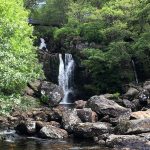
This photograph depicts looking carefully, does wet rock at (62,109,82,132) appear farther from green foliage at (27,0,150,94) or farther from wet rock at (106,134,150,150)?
green foliage at (27,0,150,94)

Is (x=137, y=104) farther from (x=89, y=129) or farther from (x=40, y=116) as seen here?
(x=89, y=129)

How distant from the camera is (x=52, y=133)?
3369cm

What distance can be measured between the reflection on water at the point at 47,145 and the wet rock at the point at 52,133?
36.7 inches

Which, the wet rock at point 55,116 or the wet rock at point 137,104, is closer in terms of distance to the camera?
the wet rock at point 55,116

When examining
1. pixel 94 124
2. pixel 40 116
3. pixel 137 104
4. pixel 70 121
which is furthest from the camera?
pixel 137 104

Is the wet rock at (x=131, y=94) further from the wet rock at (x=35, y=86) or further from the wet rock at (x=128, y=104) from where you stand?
the wet rock at (x=35, y=86)

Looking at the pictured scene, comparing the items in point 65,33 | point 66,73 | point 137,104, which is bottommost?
point 137,104

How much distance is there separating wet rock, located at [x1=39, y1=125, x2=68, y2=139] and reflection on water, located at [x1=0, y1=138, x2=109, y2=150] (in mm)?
933

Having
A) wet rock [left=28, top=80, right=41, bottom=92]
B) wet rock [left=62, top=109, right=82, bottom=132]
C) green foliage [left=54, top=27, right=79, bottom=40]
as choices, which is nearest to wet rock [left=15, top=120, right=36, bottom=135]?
wet rock [left=62, top=109, right=82, bottom=132]

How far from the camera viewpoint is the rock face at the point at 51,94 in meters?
50.9

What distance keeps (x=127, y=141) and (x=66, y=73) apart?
32.8 meters

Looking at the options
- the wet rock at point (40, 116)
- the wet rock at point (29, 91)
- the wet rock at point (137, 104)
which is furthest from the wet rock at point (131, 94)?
the wet rock at point (40, 116)

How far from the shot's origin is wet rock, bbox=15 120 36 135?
3491cm

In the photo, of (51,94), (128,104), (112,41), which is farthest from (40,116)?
(112,41)
